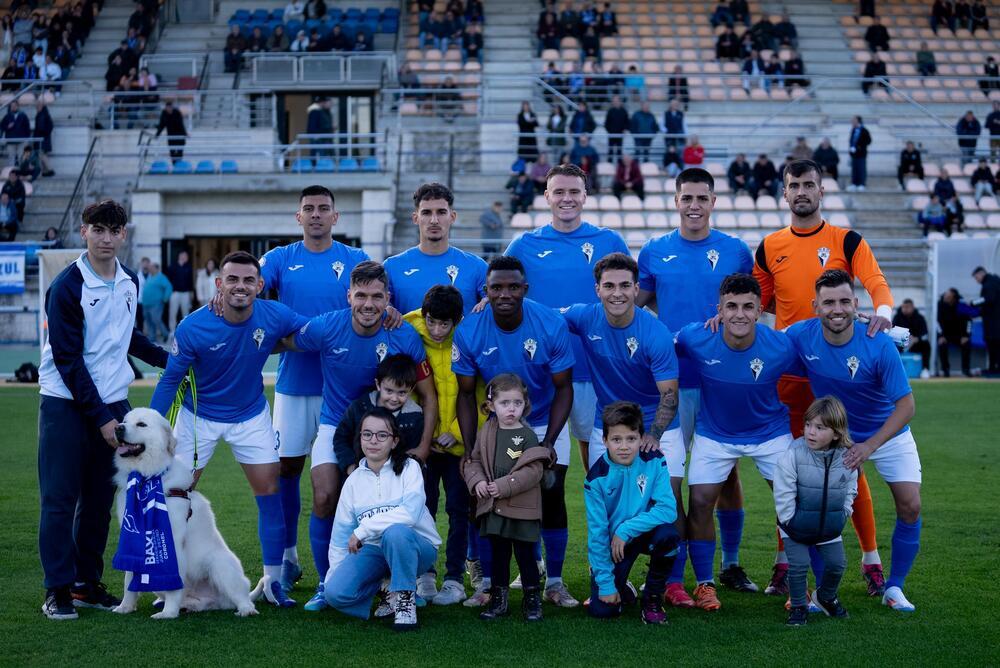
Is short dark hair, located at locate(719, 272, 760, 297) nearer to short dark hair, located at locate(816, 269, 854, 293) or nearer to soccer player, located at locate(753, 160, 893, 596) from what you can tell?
short dark hair, located at locate(816, 269, 854, 293)

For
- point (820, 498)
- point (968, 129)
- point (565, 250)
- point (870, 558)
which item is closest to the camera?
point (820, 498)

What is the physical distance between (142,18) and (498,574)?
2685 centimetres

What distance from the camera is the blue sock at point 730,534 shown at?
6.40 meters

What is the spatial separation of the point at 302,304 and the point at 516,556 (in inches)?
81.2

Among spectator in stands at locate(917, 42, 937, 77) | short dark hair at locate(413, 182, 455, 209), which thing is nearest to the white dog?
short dark hair at locate(413, 182, 455, 209)

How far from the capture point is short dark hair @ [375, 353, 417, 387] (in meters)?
5.76

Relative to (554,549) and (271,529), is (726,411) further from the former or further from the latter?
(271,529)

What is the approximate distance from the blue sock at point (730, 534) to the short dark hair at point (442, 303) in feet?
6.56

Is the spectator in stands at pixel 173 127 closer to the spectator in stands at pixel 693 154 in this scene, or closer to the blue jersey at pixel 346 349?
the spectator in stands at pixel 693 154

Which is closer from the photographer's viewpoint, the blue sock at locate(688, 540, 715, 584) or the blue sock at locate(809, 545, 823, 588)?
the blue sock at locate(809, 545, 823, 588)

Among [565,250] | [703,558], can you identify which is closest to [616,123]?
[565,250]

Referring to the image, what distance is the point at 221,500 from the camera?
8812mm

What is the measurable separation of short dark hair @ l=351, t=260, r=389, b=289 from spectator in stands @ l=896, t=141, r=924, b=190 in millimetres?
20345

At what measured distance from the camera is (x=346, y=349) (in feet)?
19.7
